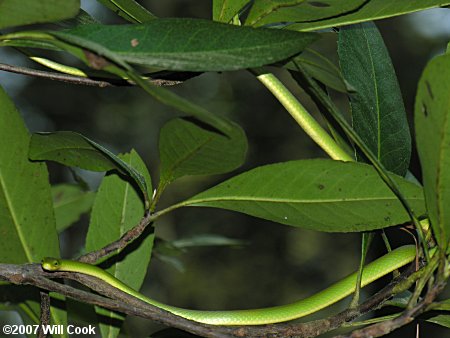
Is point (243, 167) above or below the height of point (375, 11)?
above

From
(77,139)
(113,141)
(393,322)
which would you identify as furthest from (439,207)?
(113,141)

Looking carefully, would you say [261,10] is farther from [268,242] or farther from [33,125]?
[33,125]

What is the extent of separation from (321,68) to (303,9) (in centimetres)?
8

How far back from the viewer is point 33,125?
9.11 m

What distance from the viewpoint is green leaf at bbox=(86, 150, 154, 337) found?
1274mm

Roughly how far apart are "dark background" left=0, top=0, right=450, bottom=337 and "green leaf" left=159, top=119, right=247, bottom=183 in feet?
20.3

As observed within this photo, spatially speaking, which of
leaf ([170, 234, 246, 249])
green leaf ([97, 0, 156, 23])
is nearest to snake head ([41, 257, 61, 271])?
green leaf ([97, 0, 156, 23])

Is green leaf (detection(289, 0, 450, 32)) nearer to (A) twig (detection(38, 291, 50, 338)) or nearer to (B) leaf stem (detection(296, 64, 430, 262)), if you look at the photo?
(B) leaf stem (detection(296, 64, 430, 262))

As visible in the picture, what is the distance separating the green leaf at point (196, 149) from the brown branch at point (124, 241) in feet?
0.26

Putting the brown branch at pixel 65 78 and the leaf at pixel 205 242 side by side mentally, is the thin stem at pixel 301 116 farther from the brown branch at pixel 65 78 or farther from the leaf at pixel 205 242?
the leaf at pixel 205 242

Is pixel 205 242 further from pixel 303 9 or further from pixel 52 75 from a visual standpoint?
pixel 303 9

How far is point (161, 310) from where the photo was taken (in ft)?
2.92

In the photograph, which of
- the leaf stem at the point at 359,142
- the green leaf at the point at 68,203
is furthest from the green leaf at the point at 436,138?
the green leaf at the point at 68,203

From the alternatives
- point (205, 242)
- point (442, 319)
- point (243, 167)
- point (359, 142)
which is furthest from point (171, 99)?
point (243, 167)
